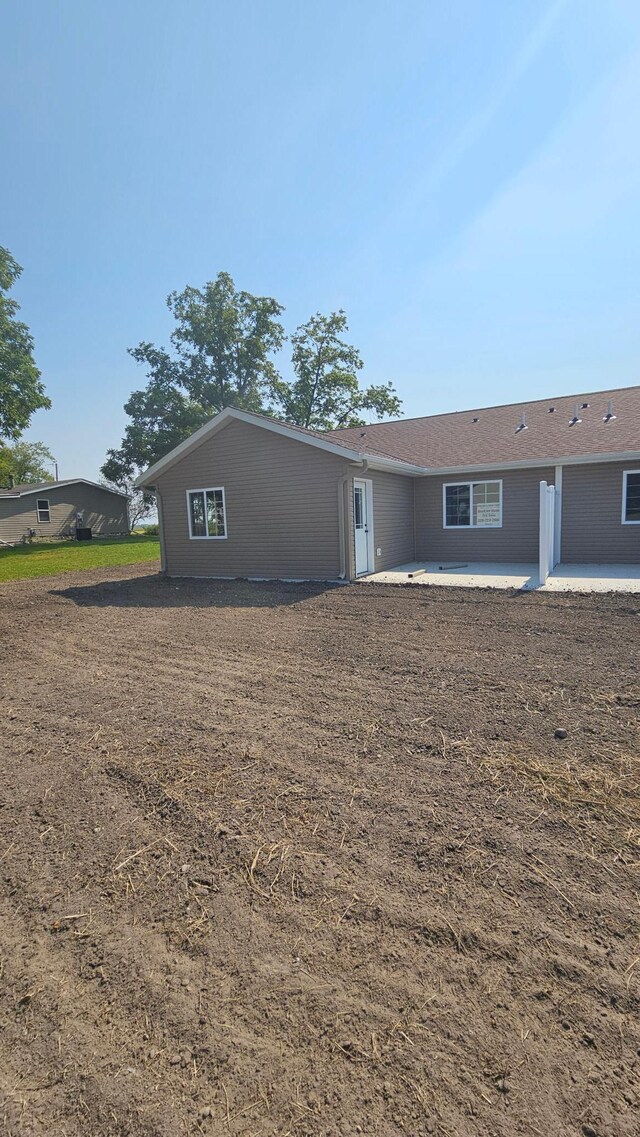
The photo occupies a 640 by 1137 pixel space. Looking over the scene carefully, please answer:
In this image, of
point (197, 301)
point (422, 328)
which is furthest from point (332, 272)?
point (197, 301)

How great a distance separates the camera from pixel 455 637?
6145 millimetres

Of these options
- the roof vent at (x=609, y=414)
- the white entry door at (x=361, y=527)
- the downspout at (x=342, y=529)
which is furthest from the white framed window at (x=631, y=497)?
the downspout at (x=342, y=529)

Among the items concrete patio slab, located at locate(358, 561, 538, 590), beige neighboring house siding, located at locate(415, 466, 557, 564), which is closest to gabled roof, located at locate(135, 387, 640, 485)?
beige neighboring house siding, located at locate(415, 466, 557, 564)

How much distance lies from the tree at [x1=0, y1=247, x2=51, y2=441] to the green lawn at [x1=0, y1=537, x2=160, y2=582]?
660cm

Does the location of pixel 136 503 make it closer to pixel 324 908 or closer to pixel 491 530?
pixel 491 530

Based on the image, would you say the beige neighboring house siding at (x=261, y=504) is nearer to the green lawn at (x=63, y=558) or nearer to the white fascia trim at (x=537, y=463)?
the white fascia trim at (x=537, y=463)

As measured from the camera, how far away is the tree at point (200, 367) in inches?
1409

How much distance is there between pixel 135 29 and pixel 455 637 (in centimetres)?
1068

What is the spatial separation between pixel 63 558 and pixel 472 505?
1581 centimetres

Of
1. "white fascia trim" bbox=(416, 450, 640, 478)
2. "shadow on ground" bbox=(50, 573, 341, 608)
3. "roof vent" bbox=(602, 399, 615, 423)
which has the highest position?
"roof vent" bbox=(602, 399, 615, 423)

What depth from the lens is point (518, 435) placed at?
13.4 m

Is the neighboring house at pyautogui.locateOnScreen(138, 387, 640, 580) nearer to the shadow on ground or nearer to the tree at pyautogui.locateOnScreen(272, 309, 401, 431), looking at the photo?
the shadow on ground

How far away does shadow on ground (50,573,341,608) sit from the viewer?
9.29 metres

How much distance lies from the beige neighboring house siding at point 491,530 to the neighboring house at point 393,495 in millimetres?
28
